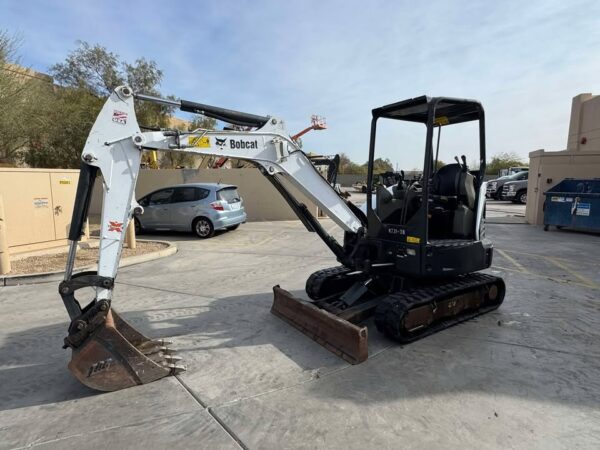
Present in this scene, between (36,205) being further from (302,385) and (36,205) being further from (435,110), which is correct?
(435,110)

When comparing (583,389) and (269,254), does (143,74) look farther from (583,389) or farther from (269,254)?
(583,389)

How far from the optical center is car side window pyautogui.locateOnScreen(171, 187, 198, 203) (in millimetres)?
11891

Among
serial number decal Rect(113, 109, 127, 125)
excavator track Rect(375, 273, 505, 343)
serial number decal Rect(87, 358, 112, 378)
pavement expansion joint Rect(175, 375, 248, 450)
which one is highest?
serial number decal Rect(113, 109, 127, 125)

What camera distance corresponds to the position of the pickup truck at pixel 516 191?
2369 centimetres

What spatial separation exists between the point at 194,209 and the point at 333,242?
7.60m

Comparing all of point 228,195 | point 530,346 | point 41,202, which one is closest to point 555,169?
point 228,195

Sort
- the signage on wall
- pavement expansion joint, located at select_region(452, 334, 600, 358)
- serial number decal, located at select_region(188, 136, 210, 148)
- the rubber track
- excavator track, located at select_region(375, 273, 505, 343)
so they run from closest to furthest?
serial number decal, located at select_region(188, 136, 210, 148), pavement expansion joint, located at select_region(452, 334, 600, 358), excavator track, located at select_region(375, 273, 505, 343), the rubber track, the signage on wall

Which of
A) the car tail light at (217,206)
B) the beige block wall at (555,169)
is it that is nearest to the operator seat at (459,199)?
the car tail light at (217,206)

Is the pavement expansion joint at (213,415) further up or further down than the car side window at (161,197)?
further down

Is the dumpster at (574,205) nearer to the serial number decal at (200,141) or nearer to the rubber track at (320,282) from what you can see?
the rubber track at (320,282)

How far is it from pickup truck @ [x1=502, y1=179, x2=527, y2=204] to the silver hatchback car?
18.8 meters

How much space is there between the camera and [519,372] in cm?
365

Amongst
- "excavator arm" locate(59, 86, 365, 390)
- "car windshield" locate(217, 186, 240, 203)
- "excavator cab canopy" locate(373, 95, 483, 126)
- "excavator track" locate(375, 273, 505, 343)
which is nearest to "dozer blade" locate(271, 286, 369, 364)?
"excavator track" locate(375, 273, 505, 343)

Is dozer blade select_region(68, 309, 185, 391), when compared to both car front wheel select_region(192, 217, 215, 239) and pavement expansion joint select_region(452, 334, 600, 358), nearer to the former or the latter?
pavement expansion joint select_region(452, 334, 600, 358)
